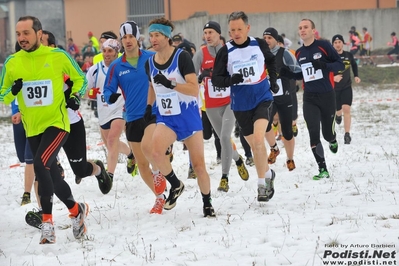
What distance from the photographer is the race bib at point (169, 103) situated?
24.7 ft

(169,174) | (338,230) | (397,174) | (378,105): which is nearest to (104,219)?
(169,174)

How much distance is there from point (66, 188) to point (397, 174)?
14.5 feet

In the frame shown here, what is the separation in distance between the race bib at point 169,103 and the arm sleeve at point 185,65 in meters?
0.25

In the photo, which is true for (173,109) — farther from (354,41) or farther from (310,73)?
(354,41)

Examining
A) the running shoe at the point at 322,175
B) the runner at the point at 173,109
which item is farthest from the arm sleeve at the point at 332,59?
the runner at the point at 173,109

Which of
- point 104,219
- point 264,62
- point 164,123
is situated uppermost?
point 264,62

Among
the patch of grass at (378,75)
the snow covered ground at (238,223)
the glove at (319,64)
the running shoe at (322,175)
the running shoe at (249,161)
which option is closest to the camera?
the snow covered ground at (238,223)

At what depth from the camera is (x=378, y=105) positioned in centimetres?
2061

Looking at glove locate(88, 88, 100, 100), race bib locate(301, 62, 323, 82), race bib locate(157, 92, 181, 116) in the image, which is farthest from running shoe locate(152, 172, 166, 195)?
race bib locate(301, 62, 323, 82)

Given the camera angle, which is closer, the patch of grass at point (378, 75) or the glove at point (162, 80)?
the glove at point (162, 80)

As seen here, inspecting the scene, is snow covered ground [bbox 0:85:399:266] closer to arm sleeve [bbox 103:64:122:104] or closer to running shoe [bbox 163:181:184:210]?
running shoe [bbox 163:181:184:210]

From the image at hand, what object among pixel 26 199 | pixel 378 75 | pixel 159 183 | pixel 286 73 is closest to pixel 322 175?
pixel 286 73

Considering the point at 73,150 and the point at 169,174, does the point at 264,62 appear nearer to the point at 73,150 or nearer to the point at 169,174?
the point at 169,174

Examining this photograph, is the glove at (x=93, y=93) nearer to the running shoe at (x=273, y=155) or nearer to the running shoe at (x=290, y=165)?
the running shoe at (x=290, y=165)
